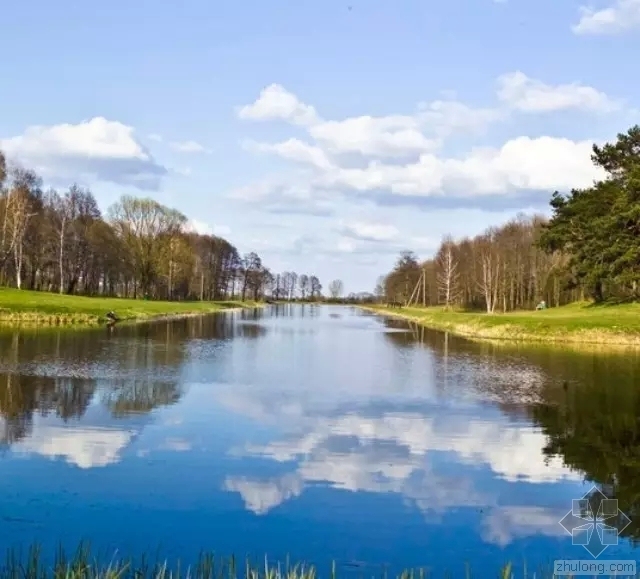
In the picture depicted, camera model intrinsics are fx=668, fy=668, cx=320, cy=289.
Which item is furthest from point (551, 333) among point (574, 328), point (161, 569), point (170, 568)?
point (161, 569)

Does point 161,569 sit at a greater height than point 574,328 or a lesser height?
lesser

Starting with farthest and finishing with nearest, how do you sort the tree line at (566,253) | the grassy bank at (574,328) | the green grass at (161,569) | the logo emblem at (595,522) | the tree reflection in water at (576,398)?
the tree line at (566,253) < the grassy bank at (574,328) < the tree reflection in water at (576,398) < the logo emblem at (595,522) < the green grass at (161,569)

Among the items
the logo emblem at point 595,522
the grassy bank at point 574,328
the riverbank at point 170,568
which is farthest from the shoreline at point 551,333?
the riverbank at point 170,568

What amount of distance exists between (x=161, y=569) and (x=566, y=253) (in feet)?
241

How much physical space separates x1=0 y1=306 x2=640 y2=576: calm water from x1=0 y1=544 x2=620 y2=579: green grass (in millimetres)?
345

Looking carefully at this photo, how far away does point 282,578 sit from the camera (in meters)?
7.30

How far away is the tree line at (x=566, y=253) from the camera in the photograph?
163 feet

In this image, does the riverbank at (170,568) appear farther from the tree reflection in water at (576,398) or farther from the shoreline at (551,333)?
the shoreline at (551,333)

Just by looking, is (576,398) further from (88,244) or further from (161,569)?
(88,244)

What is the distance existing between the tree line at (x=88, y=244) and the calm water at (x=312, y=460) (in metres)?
52.9

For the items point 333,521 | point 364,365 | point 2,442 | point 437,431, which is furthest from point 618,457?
point 364,365

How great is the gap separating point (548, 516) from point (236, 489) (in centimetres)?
492

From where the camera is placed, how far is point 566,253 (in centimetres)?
7406

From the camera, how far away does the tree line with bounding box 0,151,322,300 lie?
75.5 meters
